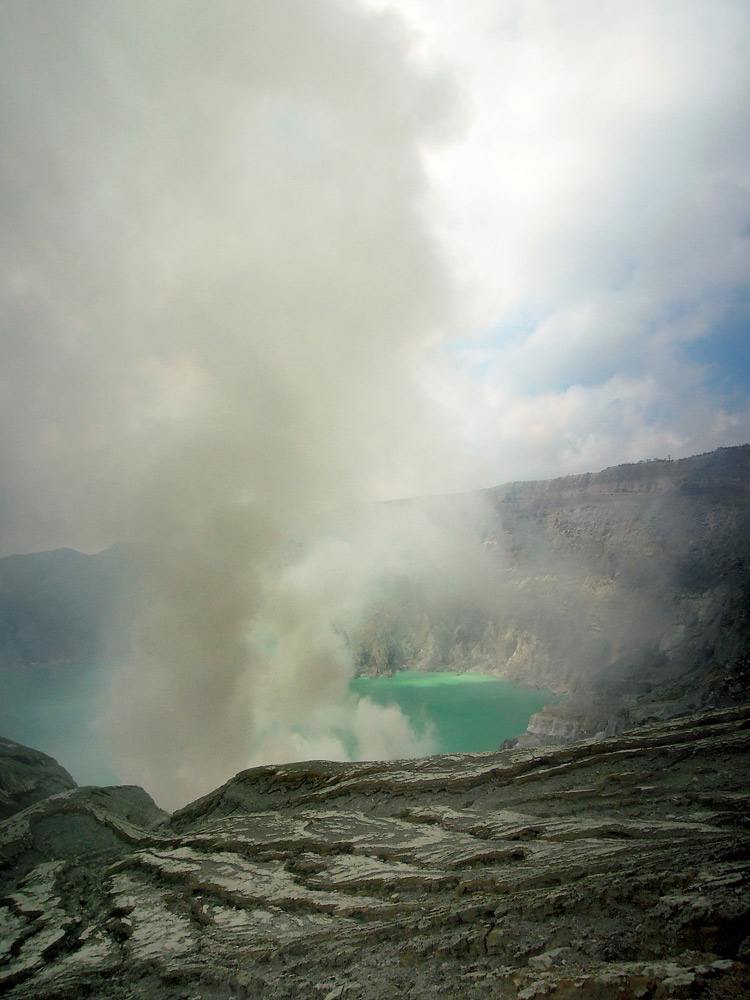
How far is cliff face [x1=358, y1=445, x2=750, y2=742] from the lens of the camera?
21859mm

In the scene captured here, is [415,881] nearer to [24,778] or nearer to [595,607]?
[24,778]

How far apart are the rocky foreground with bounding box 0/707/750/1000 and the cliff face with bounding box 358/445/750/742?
1290 centimetres

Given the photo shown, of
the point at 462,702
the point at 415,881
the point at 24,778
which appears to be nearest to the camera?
the point at 415,881

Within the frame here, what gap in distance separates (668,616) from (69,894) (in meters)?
40.3

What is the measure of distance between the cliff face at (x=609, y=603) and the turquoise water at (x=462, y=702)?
243 cm

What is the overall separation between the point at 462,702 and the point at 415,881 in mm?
38901

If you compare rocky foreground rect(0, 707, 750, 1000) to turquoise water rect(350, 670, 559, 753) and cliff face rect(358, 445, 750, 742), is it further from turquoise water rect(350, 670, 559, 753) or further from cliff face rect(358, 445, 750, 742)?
turquoise water rect(350, 670, 559, 753)

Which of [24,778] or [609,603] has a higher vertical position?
[24,778]

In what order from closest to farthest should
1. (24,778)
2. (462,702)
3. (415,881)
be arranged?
(415,881) → (24,778) → (462,702)

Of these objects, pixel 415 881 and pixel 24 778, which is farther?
pixel 24 778

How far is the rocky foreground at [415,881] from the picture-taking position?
331cm

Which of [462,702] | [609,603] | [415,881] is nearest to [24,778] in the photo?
[415,881]

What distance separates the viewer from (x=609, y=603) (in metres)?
41.9

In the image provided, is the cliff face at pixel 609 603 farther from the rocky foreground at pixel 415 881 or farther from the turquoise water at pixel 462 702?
the rocky foreground at pixel 415 881
